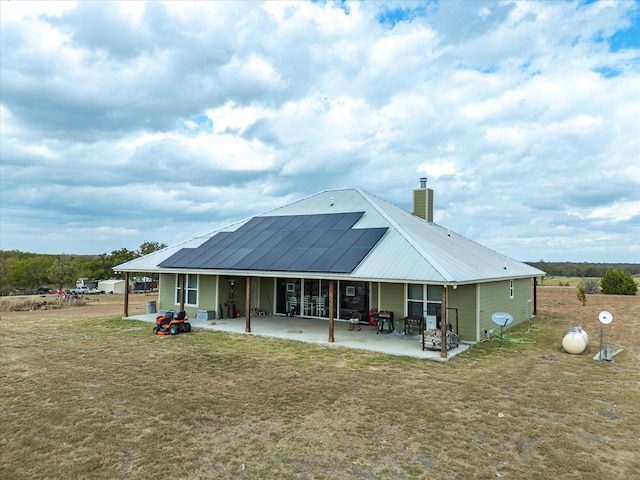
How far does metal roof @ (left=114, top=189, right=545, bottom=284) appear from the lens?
11.4m

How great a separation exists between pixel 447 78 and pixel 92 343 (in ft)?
52.9

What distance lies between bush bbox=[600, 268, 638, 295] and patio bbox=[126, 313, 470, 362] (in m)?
25.2

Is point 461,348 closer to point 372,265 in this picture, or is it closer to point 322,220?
point 372,265

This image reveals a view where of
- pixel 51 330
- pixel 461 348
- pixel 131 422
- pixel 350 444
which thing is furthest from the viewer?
pixel 51 330

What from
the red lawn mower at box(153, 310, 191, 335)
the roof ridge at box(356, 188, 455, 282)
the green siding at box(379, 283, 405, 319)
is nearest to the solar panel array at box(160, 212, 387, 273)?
the roof ridge at box(356, 188, 455, 282)

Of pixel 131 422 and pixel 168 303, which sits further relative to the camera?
pixel 168 303

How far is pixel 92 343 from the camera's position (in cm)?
1245

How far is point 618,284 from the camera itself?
30.1 metres

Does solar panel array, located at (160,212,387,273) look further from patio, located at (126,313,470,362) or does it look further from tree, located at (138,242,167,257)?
tree, located at (138,242,167,257)

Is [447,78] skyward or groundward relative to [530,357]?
skyward

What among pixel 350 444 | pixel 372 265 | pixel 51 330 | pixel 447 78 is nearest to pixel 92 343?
pixel 51 330

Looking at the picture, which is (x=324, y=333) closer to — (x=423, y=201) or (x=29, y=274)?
(x=423, y=201)

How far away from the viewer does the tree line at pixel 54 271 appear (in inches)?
1887

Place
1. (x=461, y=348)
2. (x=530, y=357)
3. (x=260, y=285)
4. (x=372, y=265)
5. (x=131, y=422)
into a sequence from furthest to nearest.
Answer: (x=260, y=285) < (x=372, y=265) < (x=461, y=348) < (x=530, y=357) < (x=131, y=422)
